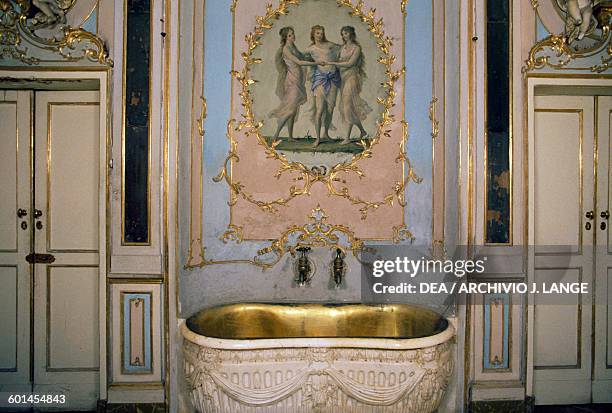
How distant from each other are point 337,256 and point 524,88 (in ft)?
5.49

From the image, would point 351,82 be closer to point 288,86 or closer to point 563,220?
point 288,86

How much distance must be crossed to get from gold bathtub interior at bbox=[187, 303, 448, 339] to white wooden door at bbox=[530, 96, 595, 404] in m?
1.00

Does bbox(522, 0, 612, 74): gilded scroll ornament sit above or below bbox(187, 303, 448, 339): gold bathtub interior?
above

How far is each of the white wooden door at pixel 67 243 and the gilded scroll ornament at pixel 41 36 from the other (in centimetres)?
35

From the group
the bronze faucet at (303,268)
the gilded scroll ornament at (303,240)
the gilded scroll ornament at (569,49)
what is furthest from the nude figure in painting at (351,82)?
the gilded scroll ornament at (569,49)

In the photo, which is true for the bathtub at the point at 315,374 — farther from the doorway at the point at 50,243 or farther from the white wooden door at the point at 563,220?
the white wooden door at the point at 563,220

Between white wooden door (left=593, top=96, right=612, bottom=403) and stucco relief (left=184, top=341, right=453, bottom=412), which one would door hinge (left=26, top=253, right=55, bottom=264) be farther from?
white wooden door (left=593, top=96, right=612, bottom=403)

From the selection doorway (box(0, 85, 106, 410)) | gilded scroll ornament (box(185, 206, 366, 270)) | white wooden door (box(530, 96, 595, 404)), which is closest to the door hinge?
doorway (box(0, 85, 106, 410))

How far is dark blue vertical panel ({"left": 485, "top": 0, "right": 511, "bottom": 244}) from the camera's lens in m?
3.15

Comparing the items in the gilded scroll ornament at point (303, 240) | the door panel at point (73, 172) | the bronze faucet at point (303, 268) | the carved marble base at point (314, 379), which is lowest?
the carved marble base at point (314, 379)

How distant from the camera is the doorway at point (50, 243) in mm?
3291

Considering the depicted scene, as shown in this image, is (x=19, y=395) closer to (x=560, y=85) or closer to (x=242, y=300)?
(x=242, y=300)

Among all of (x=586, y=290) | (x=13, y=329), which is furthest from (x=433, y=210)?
(x=13, y=329)

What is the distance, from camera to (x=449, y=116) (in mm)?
3340
